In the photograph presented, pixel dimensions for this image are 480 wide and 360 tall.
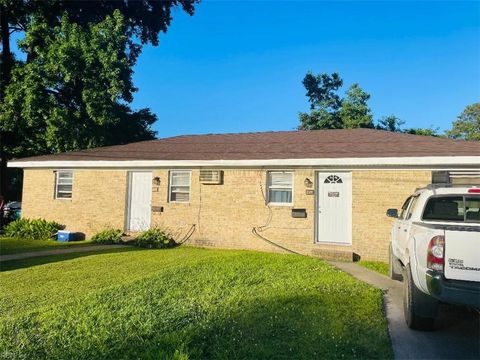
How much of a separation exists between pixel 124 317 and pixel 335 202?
7.51 m

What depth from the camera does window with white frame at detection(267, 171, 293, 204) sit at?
39.2ft

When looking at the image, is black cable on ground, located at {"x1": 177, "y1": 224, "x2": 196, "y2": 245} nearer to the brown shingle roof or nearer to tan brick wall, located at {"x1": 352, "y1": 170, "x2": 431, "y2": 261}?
the brown shingle roof

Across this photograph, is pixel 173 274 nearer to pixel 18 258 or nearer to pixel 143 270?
pixel 143 270

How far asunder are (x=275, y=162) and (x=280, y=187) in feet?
2.75

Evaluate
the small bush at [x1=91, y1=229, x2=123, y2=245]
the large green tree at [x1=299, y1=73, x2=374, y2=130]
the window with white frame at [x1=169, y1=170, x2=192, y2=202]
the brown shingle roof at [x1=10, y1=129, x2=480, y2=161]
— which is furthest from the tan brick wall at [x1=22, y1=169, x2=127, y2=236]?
the large green tree at [x1=299, y1=73, x2=374, y2=130]

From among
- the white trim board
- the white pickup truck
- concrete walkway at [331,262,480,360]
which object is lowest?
concrete walkway at [331,262,480,360]

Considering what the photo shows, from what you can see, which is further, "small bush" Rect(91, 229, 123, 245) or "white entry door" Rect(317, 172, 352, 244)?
"small bush" Rect(91, 229, 123, 245)

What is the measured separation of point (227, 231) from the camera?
40.9 feet

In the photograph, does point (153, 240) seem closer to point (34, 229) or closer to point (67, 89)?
point (34, 229)

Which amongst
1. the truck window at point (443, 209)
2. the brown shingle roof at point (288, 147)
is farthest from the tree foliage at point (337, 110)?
the truck window at point (443, 209)

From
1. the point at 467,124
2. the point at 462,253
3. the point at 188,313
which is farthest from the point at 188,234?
the point at 467,124

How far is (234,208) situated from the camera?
40.8 feet

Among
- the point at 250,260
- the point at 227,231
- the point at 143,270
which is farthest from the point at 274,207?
the point at 143,270

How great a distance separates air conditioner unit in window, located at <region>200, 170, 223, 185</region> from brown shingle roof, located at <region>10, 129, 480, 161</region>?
450 mm
